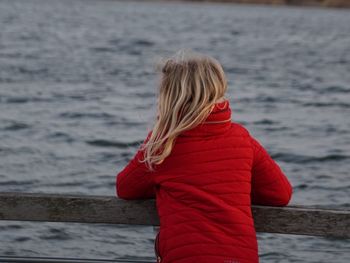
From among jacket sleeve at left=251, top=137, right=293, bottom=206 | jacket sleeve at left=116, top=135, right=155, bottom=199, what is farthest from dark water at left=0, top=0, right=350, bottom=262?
jacket sleeve at left=251, top=137, right=293, bottom=206

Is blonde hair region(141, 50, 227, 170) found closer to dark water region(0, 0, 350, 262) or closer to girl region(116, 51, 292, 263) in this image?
girl region(116, 51, 292, 263)

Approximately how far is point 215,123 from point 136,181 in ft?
1.57

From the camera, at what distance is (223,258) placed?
3.60 metres

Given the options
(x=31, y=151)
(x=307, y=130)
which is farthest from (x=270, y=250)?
(x=307, y=130)

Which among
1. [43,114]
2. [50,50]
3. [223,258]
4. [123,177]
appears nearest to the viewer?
[223,258]

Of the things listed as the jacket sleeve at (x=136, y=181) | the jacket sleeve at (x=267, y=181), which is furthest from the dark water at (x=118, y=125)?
the jacket sleeve at (x=267, y=181)

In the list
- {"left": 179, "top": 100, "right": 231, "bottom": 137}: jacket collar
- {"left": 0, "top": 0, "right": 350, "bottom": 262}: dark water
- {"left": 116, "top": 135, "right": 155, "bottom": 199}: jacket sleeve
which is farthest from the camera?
{"left": 0, "top": 0, "right": 350, "bottom": 262}: dark water

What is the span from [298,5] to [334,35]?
84995mm

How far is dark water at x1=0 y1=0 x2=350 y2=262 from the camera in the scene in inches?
335

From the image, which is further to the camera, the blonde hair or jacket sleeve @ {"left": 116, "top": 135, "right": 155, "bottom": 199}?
jacket sleeve @ {"left": 116, "top": 135, "right": 155, "bottom": 199}

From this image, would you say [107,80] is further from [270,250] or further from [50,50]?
[270,250]

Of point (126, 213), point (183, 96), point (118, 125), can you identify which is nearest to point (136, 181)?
point (126, 213)

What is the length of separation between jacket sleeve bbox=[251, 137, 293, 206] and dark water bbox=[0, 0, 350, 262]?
812 mm

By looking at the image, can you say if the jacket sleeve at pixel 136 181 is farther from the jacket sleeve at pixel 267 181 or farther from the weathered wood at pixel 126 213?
the jacket sleeve at pixel 267 181
